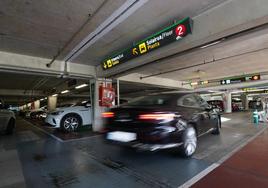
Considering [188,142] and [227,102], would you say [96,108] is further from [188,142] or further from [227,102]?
[227,102]

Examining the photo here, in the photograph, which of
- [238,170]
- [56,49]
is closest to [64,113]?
[56,49]

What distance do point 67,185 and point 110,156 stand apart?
1.22 meters

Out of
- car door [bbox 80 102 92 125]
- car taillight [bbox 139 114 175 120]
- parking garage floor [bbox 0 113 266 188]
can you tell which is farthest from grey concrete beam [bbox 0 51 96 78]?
car taillight [bbox 139 114 175 120]

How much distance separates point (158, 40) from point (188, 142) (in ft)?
7.76

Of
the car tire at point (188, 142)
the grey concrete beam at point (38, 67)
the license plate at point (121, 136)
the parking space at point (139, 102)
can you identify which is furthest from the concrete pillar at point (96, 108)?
the car tire at point (188, 142)

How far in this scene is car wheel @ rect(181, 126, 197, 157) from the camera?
2.97 metres

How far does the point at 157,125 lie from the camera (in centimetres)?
257

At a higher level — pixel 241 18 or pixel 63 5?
pixel 63 5

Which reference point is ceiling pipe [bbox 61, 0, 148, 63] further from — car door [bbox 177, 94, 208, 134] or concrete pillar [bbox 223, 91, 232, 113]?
concrete pillar [bbox 223, 91, 232, 113]

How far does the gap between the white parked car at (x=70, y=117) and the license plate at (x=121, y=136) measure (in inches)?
163

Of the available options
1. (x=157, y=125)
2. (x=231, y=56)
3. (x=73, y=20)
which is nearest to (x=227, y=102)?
(x=231, y=56)

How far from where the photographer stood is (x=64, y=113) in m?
6.46

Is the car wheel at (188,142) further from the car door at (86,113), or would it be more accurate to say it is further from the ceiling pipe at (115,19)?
the car door at (86,113)

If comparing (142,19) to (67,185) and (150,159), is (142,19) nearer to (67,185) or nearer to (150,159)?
(150,159)
